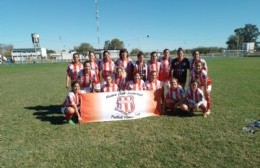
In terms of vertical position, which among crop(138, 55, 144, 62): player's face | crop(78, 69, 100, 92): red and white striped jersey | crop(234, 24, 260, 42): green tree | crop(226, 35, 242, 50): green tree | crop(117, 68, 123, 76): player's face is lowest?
crop(78, 69, 100, 92): red and white striped jersey

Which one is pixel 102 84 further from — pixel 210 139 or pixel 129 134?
pixel 210 139

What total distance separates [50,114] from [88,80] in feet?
5.23

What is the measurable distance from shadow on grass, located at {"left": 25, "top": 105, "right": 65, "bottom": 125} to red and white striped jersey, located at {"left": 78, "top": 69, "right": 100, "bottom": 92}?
1060 mm

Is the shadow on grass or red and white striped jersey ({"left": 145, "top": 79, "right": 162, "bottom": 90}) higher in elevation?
red and white striped jersey ({"left": 145, "top": 79, "right": 162, "bottom": 90})

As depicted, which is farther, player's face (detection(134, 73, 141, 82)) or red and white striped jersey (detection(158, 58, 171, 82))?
red and white striped jersey (detection(158, 58, 171, 82))

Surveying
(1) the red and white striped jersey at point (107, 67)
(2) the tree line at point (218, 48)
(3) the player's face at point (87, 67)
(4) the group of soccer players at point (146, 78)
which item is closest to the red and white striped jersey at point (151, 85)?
(4) the group of soccer players at point (146, 78)

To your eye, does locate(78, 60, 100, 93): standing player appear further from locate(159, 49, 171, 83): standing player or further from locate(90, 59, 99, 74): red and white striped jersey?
locate(159, 49, 171, 83): standing player

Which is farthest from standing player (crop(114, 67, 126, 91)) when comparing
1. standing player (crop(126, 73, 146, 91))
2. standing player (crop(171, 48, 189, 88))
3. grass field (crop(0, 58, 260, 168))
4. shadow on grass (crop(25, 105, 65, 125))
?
shadow on grass (crop(25, 105, 65, 125))

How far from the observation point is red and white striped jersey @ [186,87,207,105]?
6359 mm

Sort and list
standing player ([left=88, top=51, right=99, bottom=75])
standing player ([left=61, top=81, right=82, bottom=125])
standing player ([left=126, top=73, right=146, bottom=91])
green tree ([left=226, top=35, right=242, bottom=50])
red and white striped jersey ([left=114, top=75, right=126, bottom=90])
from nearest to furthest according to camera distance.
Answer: standing player ([left=61, top=81, right=82, bottom=125])
standing player ([left=126, top=73, right=146, bottom=91])
red and white striped jersey ([left=114, top=75, right=126, bottom=90])
standing player ([left=88, top=51, right=99, bottom=75])
green tree ([left=226, top=35, right=242, bottom=50])

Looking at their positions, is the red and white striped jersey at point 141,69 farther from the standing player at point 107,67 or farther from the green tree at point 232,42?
the green tree at point 232,42

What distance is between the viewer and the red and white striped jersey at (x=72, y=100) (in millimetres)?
6180

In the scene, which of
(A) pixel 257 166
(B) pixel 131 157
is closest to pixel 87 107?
(B) pixel 131 157

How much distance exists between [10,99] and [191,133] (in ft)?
25.4
